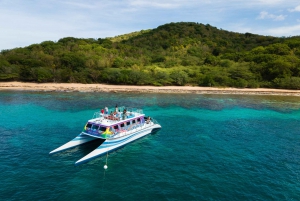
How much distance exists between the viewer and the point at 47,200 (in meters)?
16.9

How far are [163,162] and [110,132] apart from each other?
7.52 meters

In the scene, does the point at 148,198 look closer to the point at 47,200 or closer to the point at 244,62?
the point at 47,200

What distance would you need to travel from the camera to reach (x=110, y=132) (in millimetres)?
27156

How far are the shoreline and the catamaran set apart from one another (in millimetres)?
45912

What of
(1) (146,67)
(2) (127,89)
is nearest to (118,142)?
(2) (127,89)

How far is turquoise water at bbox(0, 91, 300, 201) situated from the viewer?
18484mm

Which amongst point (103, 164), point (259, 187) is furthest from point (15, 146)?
point (259, 187)

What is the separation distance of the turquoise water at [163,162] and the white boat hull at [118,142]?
2.10ft

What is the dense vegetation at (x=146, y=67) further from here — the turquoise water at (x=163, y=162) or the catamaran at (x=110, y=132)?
the catamaran at (x=110, y=132)

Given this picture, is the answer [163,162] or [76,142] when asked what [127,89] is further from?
[163,162]

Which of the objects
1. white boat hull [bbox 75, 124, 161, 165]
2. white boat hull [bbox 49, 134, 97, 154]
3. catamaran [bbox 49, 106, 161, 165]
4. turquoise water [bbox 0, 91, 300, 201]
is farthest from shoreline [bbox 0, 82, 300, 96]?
white boat hull [bbox 49, 134, 97, 154]

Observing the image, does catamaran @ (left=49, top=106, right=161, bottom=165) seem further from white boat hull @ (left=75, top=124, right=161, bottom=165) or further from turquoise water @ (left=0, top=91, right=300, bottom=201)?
turquoise water @ (left=0, top=91, right=300, bottom=201)

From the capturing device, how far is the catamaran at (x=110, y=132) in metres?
25.7

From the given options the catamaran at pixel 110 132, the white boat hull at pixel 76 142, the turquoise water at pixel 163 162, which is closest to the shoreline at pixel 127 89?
the turquoise water at pixel 163 162
